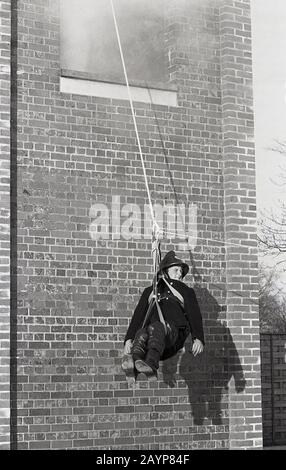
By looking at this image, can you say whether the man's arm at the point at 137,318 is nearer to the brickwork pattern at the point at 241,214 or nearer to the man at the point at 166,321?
the man at the point at 166,321

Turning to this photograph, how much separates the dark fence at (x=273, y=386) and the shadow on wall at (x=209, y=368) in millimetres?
6184

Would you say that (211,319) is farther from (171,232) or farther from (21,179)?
(21,179)

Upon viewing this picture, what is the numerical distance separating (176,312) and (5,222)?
1821mm

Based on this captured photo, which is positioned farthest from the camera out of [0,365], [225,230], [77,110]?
[225,230]

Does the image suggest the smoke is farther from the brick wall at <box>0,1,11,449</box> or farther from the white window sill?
the brick wall at <box>0,1,11,449</box>

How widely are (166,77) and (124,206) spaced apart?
1696mm

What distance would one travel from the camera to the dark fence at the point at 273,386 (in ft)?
54.6

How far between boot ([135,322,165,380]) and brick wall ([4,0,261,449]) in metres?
0.84

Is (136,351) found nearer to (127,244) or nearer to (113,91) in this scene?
(127,244)

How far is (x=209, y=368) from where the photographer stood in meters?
10.5

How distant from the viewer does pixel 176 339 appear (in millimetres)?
9516

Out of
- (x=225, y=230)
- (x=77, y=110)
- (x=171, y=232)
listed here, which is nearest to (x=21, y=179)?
(x=77, y=110)

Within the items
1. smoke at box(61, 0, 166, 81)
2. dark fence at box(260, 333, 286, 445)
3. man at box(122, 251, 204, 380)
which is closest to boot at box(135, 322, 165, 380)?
man at box(122, 251, 204, 380)

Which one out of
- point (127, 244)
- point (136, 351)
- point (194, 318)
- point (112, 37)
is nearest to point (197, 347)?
point (194, 318)
